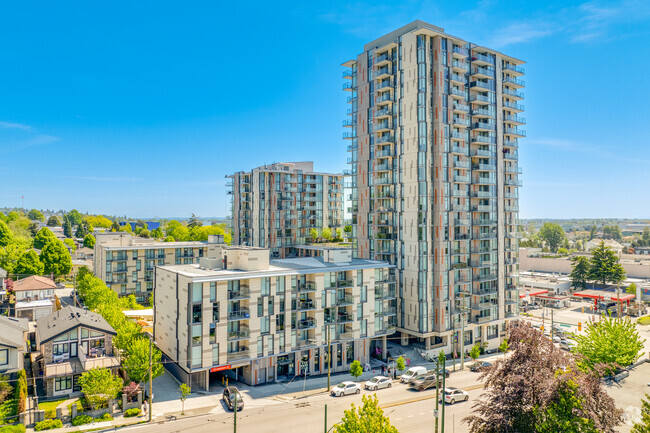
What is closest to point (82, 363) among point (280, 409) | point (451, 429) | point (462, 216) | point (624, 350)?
point (280, 409)

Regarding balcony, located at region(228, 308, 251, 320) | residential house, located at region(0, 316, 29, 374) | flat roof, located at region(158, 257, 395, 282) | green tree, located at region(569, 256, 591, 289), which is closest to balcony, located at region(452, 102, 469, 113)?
flat roof, located at region(158, 257, 395, 282)

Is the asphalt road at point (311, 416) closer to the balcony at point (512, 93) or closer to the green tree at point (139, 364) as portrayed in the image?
the green tree at point (139, 364)

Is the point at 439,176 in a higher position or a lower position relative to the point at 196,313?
higher

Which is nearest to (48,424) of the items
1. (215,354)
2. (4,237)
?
(215,354)

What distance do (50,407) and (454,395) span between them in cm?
4263

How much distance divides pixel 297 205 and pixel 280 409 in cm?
7181

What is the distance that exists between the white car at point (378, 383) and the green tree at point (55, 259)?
285 feet

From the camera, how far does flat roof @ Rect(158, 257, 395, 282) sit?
165ft

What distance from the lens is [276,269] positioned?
55.9 m

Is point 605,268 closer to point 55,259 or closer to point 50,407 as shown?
point 50,407

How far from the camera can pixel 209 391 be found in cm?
5025

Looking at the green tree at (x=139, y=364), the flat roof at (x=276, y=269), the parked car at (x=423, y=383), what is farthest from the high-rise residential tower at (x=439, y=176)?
the green tree at (x=139, y=364)

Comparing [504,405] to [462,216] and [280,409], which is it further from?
[462,216]

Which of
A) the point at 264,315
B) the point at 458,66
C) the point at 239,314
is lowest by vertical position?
the point at 264,315
